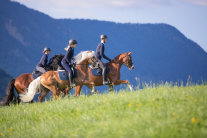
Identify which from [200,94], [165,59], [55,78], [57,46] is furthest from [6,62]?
[200,94]

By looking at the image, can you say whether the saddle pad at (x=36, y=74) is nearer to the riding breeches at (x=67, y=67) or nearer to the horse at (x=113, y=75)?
the horse at (x=113, y=75)

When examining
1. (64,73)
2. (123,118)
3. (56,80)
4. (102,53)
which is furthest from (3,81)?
(123,118)

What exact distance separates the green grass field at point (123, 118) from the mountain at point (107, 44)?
8913cm

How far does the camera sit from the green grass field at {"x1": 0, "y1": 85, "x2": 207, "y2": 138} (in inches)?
217

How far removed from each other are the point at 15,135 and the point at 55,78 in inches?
176

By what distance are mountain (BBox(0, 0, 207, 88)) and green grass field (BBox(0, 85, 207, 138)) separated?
A: 89131 millimetres

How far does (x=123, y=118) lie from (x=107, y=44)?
417ft

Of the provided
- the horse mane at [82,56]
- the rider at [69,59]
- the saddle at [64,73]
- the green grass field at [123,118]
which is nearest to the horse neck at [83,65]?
the horse mane at [82,56]

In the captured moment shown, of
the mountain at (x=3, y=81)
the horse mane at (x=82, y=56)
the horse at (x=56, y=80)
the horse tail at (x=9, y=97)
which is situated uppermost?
the horse mane at (x=82, y=56)

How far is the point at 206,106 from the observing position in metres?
6.13

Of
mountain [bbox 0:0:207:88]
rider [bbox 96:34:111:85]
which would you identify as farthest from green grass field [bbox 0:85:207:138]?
mountain [bbox 0:0:207:88]

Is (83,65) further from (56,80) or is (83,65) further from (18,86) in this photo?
(18,86)

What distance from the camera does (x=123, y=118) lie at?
6.51 m

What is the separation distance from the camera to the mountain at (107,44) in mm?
105250
